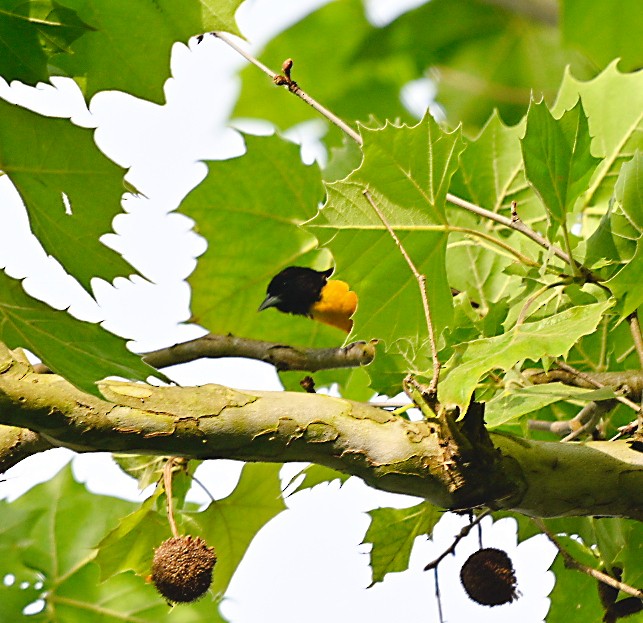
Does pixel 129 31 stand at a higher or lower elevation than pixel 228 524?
higher

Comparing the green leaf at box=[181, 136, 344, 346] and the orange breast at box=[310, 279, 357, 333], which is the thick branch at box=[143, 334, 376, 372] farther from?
the orange breast at box=[310, 279, 357, 333]

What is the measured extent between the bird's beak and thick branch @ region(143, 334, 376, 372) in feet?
2.33

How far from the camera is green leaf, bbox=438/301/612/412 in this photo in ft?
6.02

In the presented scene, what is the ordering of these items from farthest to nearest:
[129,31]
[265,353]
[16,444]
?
[265,353] → [129,31] → [16,444]

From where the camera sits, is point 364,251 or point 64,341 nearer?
point 64,341

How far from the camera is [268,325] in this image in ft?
11.5

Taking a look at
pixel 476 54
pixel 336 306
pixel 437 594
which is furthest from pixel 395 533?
pixel 476 54

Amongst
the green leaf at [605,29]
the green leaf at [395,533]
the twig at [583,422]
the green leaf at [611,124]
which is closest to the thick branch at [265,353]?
the green leaf at [395,533]

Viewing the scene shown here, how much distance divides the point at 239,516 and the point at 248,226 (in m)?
1.01

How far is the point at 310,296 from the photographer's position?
399 centimetres

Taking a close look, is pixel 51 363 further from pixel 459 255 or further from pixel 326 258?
pixel 326 258

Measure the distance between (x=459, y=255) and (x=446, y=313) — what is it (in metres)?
0.65

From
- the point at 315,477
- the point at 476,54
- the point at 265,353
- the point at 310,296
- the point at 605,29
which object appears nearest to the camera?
the point at 315,477

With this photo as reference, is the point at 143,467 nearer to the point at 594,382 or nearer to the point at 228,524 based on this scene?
the point at 228,524
